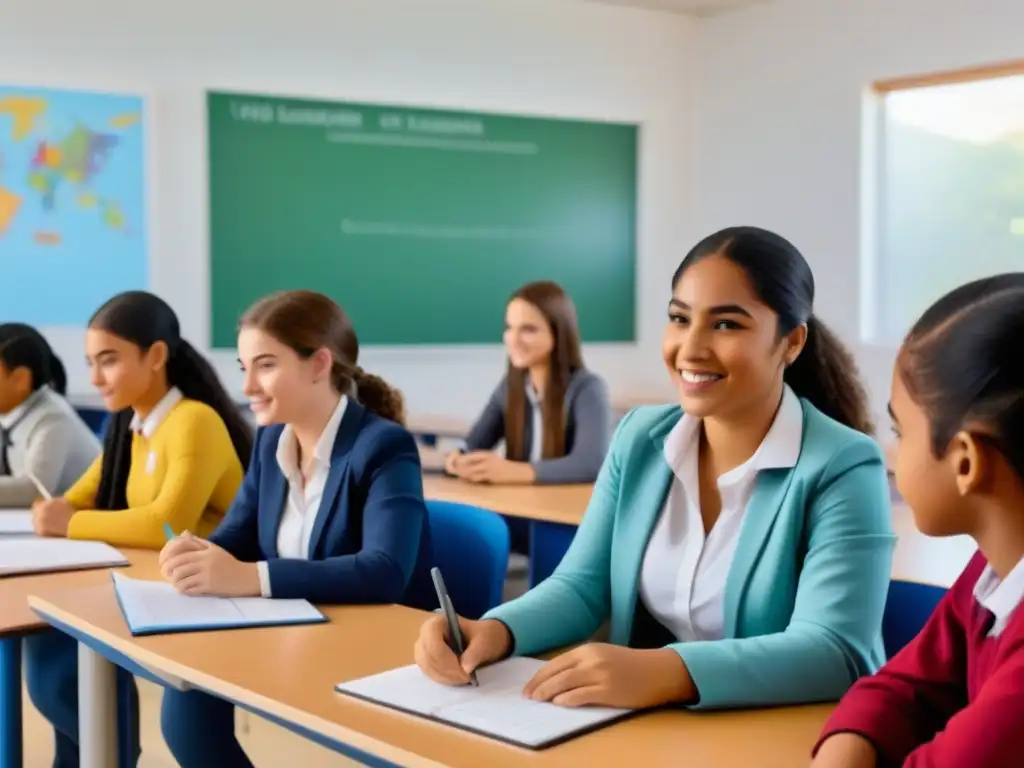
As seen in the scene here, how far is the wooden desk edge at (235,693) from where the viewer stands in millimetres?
1322

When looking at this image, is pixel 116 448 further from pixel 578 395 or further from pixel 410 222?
pixel 410 222

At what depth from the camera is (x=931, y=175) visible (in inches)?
238

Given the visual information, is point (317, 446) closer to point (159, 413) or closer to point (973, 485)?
point (159, 413)

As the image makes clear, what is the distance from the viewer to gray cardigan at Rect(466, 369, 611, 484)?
3.80m

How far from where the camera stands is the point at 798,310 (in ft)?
5.57

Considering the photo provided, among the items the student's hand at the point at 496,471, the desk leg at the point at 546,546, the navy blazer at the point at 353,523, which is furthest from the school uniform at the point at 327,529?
the student's hand at the point at 496,471

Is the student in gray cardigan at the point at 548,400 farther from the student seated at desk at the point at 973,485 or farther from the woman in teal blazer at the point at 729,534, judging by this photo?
the student seated at desk at the point at 973,485

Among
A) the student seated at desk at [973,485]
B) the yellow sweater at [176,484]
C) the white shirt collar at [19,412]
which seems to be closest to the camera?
the student seated at desk at [973,485]

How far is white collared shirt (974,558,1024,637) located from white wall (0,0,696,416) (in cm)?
460

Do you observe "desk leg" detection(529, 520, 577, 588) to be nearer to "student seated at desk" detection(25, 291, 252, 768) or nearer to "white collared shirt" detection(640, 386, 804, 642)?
"student seated at desk" detection(25, 291, 252, 768)

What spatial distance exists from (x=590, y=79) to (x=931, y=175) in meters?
1.81

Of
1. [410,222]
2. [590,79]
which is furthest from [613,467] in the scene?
[590,79]

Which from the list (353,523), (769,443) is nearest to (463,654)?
(769,443)

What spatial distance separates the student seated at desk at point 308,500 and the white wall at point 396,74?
3134 mm
